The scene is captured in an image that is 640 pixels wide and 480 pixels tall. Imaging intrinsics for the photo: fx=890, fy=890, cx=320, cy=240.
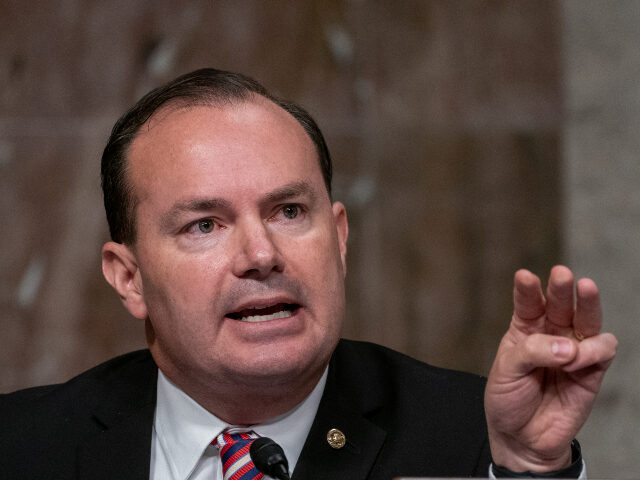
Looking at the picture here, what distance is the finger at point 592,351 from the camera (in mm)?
1629

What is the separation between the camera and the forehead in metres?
2.04

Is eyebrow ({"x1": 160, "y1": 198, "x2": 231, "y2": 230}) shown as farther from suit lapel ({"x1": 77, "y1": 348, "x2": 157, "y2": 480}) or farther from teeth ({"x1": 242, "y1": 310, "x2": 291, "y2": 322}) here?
suit lapel ({"x1": 77, "y1": 348, "x2": 157, "y2": 480})

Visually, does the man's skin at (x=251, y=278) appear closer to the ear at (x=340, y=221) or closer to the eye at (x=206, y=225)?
the eye at (x=206, y=225)

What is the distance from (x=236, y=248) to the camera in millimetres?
1990

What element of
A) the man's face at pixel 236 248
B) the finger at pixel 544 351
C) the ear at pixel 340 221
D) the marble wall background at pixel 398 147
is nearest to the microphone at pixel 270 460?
the man's face at pixel 236 248

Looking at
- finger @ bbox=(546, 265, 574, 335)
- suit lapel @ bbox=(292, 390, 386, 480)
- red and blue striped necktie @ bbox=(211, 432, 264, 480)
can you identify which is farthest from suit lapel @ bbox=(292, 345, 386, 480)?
finger @ bbox=(546, 265, 574, 335)

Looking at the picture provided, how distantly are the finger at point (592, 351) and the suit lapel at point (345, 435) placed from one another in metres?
0.66

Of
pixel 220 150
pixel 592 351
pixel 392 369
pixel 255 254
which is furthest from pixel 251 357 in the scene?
pixel 592 351

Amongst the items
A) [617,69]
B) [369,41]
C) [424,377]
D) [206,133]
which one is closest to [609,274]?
[617,69]

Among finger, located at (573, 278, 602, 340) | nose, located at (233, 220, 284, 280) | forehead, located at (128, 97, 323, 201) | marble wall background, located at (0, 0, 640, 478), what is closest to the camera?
finger, located at (573, 278, 602, 340)

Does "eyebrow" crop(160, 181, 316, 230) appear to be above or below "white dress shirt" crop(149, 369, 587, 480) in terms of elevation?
above

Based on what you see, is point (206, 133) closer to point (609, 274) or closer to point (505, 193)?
point (505, 193)

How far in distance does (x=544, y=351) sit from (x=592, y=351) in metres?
0.09

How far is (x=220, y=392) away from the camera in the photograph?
2.10 m
